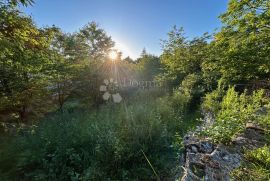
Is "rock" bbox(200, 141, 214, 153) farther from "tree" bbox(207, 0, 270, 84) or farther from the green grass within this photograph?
"tree" bbox(207, 0, 270, 84)

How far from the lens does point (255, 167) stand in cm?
202

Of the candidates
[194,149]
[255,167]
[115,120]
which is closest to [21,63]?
[115,120]

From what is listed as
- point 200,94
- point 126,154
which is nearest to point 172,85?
point 200,94

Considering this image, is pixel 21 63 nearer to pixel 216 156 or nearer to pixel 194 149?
pixel 194 149

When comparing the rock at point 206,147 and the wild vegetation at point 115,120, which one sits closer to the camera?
the rock at point 206,147

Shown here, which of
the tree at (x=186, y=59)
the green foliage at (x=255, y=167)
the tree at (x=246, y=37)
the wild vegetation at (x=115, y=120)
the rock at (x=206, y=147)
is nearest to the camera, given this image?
the green foliage at (x=255, y=167)

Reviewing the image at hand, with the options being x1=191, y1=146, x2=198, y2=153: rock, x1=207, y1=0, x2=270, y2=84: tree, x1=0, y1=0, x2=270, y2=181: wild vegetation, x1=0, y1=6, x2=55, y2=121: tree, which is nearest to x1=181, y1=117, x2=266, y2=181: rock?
x1=191, y1=146, x2=198, y2=153: rock

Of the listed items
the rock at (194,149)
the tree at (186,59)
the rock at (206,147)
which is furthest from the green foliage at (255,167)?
the tree at (186,59)

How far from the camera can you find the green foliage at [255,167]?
1.88 metres

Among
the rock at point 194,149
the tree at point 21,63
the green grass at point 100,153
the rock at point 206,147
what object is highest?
the tree at point 21,63

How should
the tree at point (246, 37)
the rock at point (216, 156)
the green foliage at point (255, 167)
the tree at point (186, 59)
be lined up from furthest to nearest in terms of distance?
1. the tree at point (186, 59)
2. the tree at point (246, 37)
3. the rock at point (216, 156)
4. the green foliage at point (255, 167)

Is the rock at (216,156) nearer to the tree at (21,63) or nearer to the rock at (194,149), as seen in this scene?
the rock at (194,149)

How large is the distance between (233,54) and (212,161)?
347cm

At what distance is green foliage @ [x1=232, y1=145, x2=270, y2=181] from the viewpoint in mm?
1875
